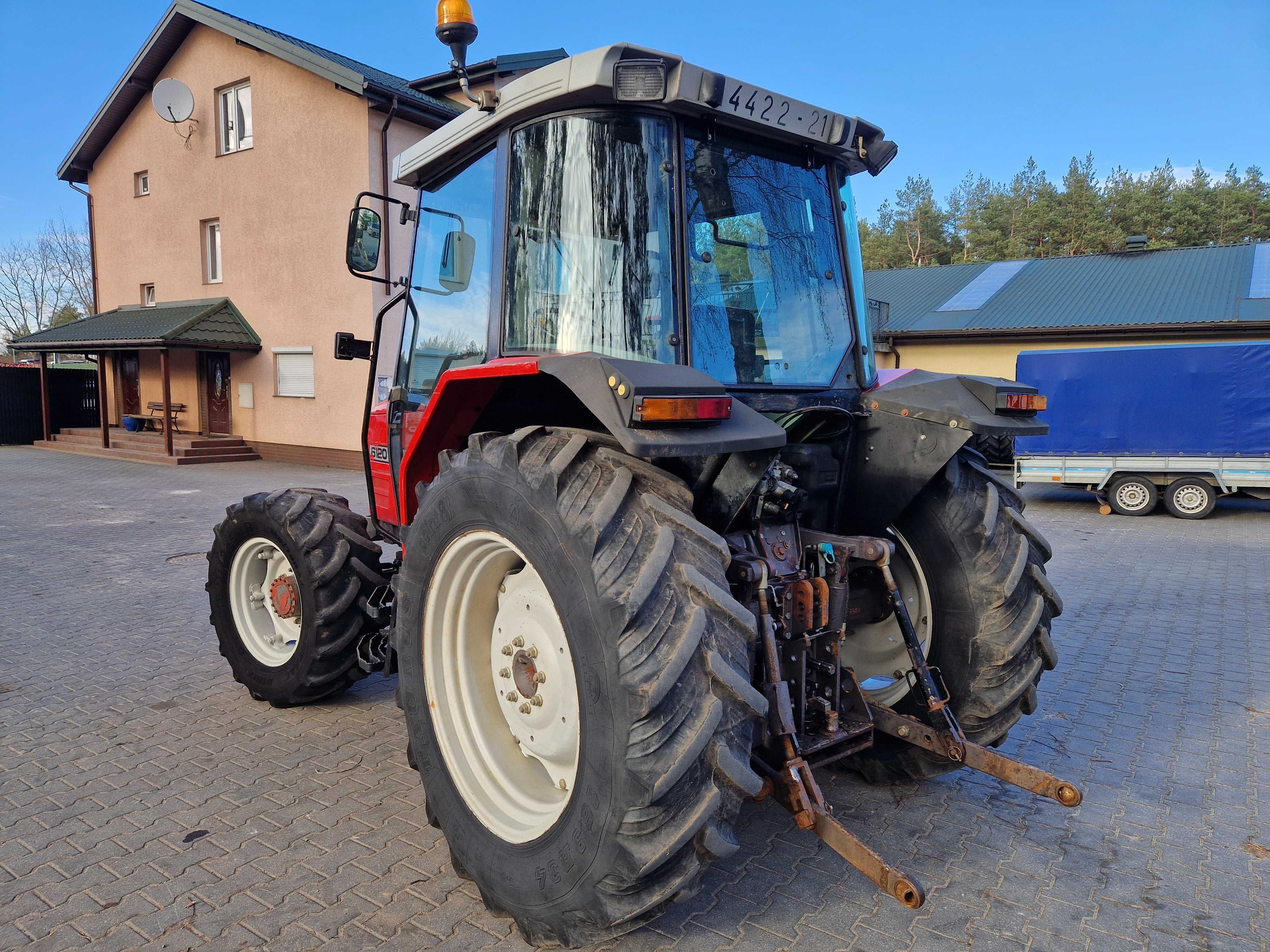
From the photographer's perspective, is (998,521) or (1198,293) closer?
(998,521)

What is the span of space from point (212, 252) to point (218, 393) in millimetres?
3598

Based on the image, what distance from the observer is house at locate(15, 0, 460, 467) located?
1725 cm

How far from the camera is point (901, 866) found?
9.79 ft

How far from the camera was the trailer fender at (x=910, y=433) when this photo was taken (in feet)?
10.3

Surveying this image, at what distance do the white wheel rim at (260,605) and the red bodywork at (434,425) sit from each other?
2.42ft

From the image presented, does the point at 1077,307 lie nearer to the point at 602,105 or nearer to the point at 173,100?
the point at 602,105

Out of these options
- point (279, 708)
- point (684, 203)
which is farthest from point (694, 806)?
point (279, 708)

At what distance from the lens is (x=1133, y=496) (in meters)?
12.9

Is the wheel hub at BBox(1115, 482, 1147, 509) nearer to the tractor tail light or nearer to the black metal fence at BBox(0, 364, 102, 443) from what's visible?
the tractor tail light

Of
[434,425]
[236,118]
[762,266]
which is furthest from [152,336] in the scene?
[762,266]

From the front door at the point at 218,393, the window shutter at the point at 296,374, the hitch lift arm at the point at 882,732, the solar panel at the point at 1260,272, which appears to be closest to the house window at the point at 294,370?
the window shutter at the point at 296,374

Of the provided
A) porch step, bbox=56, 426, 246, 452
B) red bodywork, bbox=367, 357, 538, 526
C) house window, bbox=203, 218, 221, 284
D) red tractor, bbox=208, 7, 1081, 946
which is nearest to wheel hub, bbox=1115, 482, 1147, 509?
red tractor, bbox=208, 7, 1081, 946

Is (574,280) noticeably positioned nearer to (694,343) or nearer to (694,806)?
(694,343)

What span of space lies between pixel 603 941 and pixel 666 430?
1573 mm
